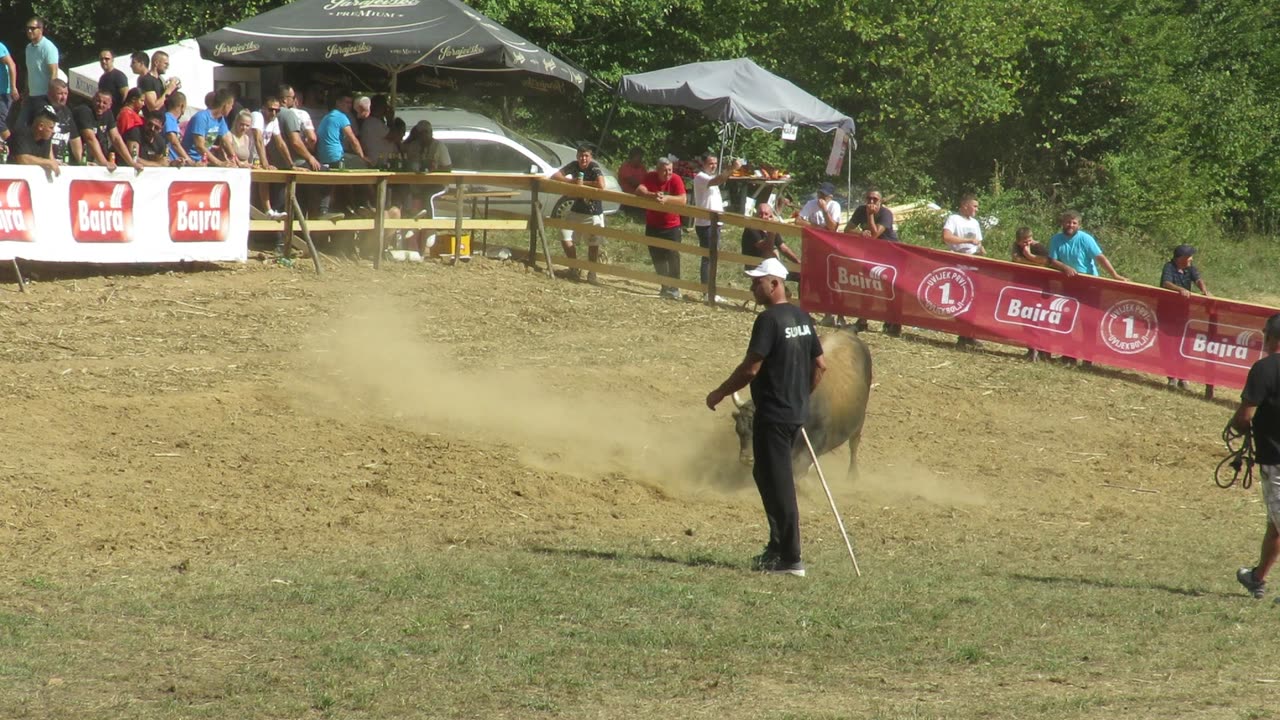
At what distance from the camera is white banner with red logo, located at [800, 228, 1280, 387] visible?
17.2 m

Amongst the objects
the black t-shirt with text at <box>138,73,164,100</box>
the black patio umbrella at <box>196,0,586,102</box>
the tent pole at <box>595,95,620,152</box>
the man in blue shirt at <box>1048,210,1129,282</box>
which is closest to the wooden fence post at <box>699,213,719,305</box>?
the black patio umbrella at <box>196,0,586,102</box>

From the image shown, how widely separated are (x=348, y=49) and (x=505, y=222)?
3153mm

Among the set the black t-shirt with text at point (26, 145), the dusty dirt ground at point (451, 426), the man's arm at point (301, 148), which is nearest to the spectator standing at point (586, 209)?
the dusty dirt ground at point (451, 426)

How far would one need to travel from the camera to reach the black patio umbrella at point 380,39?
1981 centimetres

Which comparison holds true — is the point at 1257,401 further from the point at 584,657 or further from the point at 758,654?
the point at 584,657

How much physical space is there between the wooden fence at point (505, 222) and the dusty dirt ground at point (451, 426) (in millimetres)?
573

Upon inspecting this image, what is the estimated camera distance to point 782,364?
916cm

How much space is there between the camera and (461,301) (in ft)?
58.5

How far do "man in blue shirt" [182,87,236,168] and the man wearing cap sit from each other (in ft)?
32.9

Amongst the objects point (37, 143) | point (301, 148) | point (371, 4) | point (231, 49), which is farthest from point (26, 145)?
point (371, 4)

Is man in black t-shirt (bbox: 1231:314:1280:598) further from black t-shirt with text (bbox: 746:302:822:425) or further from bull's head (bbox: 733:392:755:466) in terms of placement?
bull's head (bbox: 733:392:755:466)

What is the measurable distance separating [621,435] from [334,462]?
2.88 m

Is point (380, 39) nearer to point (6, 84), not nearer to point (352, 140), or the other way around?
point (352, 140)

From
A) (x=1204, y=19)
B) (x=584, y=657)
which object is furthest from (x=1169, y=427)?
(x=1204, y=19)
